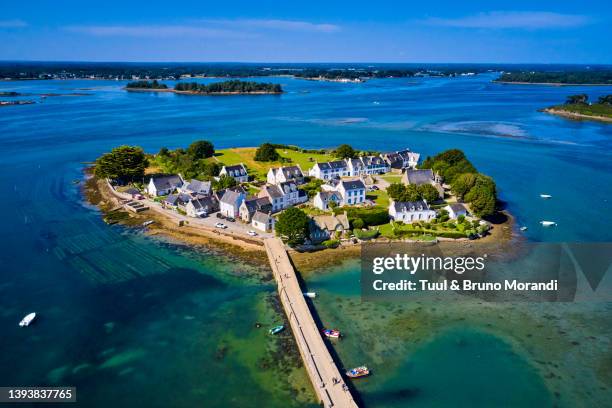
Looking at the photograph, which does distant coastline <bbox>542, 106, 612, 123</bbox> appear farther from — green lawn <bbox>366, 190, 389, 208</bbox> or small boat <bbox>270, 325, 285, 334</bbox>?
small boat <bbox>270, 325, 285, 334</bbox>

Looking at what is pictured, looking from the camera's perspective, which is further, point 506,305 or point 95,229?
point 95,229

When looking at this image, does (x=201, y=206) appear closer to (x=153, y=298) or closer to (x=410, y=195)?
→ (x=153, y=298)

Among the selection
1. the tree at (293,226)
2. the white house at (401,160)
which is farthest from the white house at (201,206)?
the white house at (401,160)

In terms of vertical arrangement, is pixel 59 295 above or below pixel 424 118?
below

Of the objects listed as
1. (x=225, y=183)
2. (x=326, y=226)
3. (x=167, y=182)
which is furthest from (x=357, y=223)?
(x=167, y=182)

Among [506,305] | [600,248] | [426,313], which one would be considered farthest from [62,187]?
[600,248]

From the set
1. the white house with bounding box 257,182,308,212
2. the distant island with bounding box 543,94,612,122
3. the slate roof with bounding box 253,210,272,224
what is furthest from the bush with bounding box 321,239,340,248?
the distant island with bounding box 543,94,612,122

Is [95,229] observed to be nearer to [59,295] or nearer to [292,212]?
[59,295]

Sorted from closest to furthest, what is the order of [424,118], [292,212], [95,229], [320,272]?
[320,272] → [292,212] → [95,229] → [424,118]
